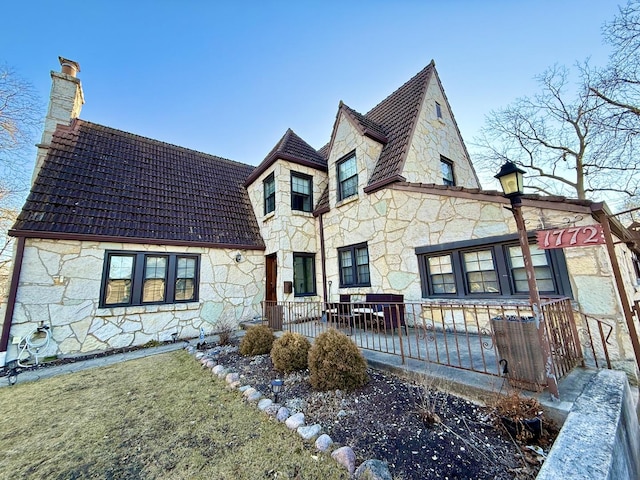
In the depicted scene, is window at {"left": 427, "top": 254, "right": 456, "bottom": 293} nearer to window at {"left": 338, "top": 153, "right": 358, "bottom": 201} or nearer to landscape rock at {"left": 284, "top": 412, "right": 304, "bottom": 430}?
window at {"left": 338, "top": 153, "right": 358, "bottom": 201}

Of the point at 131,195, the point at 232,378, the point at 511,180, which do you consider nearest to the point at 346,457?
the point at 232,378

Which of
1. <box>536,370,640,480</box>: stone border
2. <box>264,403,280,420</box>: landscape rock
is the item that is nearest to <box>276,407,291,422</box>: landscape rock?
<box>264,403,280,420</box>: landscape rock

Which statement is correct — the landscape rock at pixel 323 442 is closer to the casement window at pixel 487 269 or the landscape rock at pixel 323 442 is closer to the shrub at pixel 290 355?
the shrub at pixel 290 355

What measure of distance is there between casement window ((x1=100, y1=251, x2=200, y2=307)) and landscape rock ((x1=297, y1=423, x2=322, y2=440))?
6594mm

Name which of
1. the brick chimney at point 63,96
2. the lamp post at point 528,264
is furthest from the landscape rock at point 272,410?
the brick chimney at point 63,96

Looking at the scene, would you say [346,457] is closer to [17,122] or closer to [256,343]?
[256,343]

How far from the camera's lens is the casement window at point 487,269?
4.78 m

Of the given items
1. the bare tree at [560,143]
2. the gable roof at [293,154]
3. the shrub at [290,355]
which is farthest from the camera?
the bare tree at [560,143]

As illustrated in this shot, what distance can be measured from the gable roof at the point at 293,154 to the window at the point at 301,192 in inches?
21.9

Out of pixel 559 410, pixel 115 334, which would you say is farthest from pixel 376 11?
pixel 115 334

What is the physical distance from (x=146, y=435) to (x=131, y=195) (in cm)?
763

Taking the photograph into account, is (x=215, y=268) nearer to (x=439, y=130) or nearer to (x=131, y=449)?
(x=131, y=449)

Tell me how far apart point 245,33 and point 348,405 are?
38.0 ft

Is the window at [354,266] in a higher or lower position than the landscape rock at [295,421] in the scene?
higher
